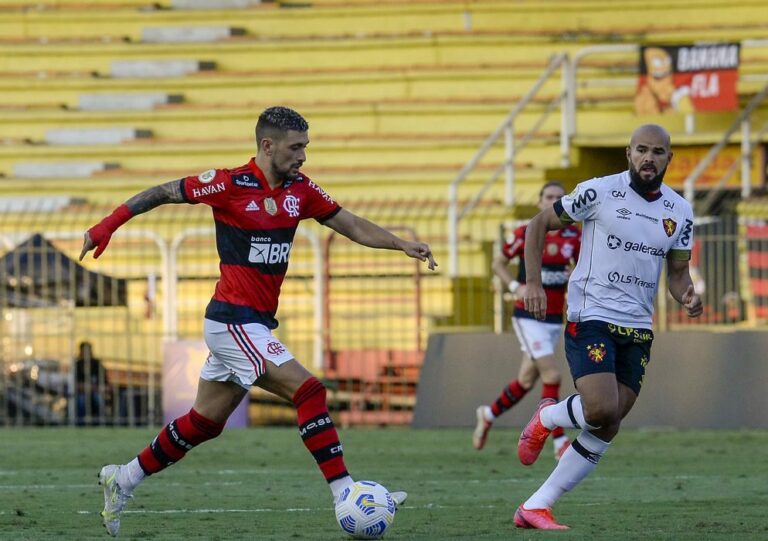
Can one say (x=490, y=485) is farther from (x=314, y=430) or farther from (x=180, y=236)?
(x=180, y=236)

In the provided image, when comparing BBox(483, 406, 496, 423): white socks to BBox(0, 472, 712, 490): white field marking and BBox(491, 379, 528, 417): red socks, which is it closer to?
BBox(491, 379, 528, 417): red socks

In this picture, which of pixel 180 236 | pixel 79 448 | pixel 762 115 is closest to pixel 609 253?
pixel 79 448

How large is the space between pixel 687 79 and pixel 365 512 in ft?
48.8

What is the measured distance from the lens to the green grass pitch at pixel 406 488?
27.0ft

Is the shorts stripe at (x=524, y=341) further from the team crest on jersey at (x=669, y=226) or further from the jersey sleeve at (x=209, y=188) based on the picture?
the jersey sleeve at (x=209, y=188)

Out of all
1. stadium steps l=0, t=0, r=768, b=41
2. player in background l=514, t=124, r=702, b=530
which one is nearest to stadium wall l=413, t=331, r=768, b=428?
stadium steps l=0, t=0, r=768, b=41

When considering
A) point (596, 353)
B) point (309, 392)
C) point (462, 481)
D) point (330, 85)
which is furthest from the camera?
point (330, 85)

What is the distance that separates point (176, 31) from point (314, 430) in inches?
720

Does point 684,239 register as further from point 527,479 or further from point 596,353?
point 527,479

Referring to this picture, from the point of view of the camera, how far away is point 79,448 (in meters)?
14.8

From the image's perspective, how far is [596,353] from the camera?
26.8 feet

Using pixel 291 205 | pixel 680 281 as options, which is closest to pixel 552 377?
pixel 680 281

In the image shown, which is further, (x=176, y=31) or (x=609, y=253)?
(x=176, y=31)

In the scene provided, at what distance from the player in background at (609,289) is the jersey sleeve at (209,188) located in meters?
1.50
